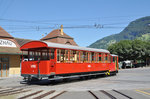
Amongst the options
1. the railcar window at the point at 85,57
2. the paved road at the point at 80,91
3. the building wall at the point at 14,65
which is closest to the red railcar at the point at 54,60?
the railcar window at the point at 85,57

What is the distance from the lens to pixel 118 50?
56.2 m

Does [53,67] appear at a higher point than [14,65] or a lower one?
higher

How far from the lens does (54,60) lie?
1429cm

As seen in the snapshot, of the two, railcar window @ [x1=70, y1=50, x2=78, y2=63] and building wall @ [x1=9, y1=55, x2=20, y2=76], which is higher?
railcar window @ [x1=70, y1=50, x2=78, y2=63]

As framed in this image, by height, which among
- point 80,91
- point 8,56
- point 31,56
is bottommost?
point 80,91

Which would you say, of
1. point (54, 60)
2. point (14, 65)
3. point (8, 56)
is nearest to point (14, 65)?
point (14, 65)

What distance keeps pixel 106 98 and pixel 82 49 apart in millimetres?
8766

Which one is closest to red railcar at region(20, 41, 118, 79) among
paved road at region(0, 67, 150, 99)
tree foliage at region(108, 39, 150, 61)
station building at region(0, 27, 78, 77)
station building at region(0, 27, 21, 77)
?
paved road at region(0, 67, 150, 99)

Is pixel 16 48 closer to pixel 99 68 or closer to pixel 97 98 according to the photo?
pixel 99 68

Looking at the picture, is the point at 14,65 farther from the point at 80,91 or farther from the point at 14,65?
the point at 80,91

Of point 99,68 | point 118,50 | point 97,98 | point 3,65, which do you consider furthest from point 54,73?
point 118,50

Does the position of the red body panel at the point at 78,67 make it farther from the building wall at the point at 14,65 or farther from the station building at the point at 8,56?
the building wall at the point at 14,65

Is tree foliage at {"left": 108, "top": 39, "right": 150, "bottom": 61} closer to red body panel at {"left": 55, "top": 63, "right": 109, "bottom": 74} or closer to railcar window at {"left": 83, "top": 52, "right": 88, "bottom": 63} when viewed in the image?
red body panel at {"left": 55, "top": 63, "right": 109, "bottom": 74}

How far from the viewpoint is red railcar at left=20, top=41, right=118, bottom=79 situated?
46.3 feet
